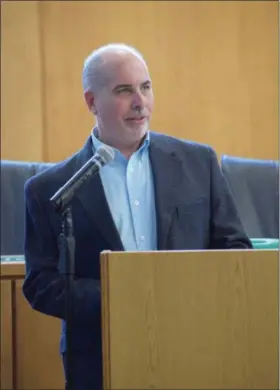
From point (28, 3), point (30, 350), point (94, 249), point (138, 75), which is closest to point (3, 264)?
point (30, 350)

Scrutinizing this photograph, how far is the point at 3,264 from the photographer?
2.67 m

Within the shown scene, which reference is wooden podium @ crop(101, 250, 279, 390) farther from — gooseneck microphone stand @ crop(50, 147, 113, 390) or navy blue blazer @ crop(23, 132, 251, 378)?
navy blue blazer @ crop(23, 132, 251, 378)

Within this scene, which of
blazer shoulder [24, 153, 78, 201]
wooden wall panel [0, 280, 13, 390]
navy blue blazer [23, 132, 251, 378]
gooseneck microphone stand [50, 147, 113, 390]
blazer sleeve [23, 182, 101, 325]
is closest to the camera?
gooseneck microphone stand [50, 147, 113, 390]

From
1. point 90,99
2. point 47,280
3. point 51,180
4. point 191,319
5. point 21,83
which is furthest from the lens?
point 21,83

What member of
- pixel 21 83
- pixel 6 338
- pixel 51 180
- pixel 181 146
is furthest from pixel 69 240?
pixel 21 83

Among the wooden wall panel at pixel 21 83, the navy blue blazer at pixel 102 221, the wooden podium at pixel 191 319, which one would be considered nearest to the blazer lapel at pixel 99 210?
the navy blue blazer at pixel 102 221

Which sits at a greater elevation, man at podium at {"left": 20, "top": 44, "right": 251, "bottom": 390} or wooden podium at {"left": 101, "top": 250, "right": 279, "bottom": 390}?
man at podium at {"left": 20, "top": 44, "right": 251, "bottom": 390}

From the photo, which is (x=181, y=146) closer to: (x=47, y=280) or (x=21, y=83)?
(x=47, y=280)

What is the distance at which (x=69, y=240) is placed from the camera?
151cm

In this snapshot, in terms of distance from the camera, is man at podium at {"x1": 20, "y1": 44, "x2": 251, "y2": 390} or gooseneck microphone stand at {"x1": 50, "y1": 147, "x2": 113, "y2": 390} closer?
gooseneck microphone stand at {"x1": 50, "y1": 147, "x2": 113, "y2": 390}

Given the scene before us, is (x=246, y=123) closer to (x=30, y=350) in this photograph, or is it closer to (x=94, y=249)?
(x=30, y=350)

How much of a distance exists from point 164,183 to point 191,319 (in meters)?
0.62

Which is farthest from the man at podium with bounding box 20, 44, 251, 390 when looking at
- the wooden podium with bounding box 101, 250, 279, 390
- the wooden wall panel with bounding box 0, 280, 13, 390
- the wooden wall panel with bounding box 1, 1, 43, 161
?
the wooden wall panel with bounding box 1, 1, 43, 161

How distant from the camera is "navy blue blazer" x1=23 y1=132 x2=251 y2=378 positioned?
1.81 metres
